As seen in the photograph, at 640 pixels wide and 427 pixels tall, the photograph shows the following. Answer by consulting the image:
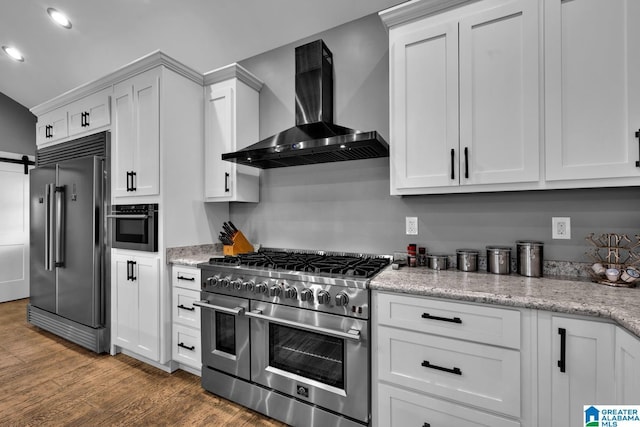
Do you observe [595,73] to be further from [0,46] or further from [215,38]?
[0,46]

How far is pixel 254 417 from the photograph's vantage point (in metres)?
1.88

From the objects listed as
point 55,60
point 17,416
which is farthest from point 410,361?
point 55,60

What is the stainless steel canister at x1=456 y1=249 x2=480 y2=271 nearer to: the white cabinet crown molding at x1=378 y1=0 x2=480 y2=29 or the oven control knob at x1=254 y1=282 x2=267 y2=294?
the oven control knob at x1=254 y1=282 x2=267 y2=294

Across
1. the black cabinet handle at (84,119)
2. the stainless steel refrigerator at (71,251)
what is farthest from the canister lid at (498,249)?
the black cabinet handle at (84,119)

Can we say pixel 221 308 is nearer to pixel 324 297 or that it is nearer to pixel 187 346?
pixel 187 346

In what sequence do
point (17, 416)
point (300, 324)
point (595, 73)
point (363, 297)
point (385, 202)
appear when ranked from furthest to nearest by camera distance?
1. point (385, 202)
2. point (17, 416)
3. point (300, 324)
4. point (363, 297)
5. point (595, 73)

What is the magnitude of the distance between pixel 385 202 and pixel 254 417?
173 centimetres

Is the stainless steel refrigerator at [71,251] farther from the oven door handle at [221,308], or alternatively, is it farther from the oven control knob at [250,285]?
the oven control knob at [250,285]

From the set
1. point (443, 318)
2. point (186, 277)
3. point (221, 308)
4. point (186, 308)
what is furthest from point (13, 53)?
point (443, 318)

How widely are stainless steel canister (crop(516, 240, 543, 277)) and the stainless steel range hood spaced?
3.41 ft

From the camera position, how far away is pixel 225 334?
2.07m

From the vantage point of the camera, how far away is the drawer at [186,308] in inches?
88.4

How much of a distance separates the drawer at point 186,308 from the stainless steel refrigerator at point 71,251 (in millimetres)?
878

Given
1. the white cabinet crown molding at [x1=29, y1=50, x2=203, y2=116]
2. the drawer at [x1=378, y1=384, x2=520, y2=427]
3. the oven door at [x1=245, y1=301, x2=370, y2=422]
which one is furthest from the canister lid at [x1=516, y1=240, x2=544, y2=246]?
the white cabinet crown molding at [x1=29, y1=50, x2=203, y2=116]
